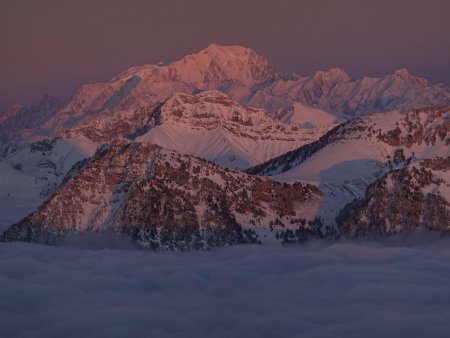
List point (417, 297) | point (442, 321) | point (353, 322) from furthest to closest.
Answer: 1. point (417, 297)
2. point (353, 322)
3. point (442, 321)

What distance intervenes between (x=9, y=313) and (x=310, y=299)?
6848 cm

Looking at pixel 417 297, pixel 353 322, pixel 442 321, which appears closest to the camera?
pixel 442 321

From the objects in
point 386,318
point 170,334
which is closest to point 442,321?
point 386,318

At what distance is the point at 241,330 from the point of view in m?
174

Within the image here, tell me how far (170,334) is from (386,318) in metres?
44.8

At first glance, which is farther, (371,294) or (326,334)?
(371,294)

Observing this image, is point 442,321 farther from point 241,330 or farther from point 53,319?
point 53,319

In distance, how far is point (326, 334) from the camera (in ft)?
546

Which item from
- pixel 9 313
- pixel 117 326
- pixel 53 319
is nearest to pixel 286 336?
pixel 117 326

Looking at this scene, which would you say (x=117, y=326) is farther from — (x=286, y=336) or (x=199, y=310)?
(x=286, y=336)

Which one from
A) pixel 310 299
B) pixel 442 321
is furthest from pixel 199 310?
pixel 442 321

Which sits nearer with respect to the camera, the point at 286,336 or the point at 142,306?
the point at 286,336

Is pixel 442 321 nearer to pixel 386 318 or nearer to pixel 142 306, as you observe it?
pixel 386 318

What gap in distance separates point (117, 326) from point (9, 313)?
29217 mm
